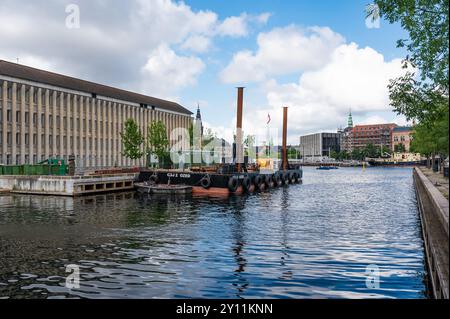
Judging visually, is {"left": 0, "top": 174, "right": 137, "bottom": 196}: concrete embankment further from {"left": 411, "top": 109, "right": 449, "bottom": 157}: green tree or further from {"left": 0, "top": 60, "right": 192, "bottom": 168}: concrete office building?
{"left": 411, "top": 109, "right": 449, "bottom": 157}: green tree

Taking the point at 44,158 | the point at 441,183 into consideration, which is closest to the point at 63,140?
the point at 44,158

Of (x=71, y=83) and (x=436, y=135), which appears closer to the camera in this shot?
(x=436, y=135)

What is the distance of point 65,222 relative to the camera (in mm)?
27094

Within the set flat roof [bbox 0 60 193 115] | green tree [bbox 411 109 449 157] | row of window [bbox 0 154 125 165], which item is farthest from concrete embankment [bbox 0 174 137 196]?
green tree [bbox 411 109 449 157]

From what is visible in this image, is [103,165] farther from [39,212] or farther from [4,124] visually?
[39,212]

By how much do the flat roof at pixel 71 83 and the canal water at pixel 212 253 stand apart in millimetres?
46930

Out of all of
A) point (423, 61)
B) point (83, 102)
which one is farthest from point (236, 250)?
point (83, 102)

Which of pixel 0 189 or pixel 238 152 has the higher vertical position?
pixel 238 152

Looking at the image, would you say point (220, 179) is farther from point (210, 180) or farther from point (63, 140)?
point (63, 140)

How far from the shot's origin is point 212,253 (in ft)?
59.1

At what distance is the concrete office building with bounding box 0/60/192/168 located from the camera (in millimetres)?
69312

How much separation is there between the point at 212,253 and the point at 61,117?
230ft

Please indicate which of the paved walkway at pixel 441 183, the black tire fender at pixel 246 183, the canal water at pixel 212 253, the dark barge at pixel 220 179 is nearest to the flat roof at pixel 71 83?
the dark barge at pixel 220 179

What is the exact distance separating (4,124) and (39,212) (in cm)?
4195
